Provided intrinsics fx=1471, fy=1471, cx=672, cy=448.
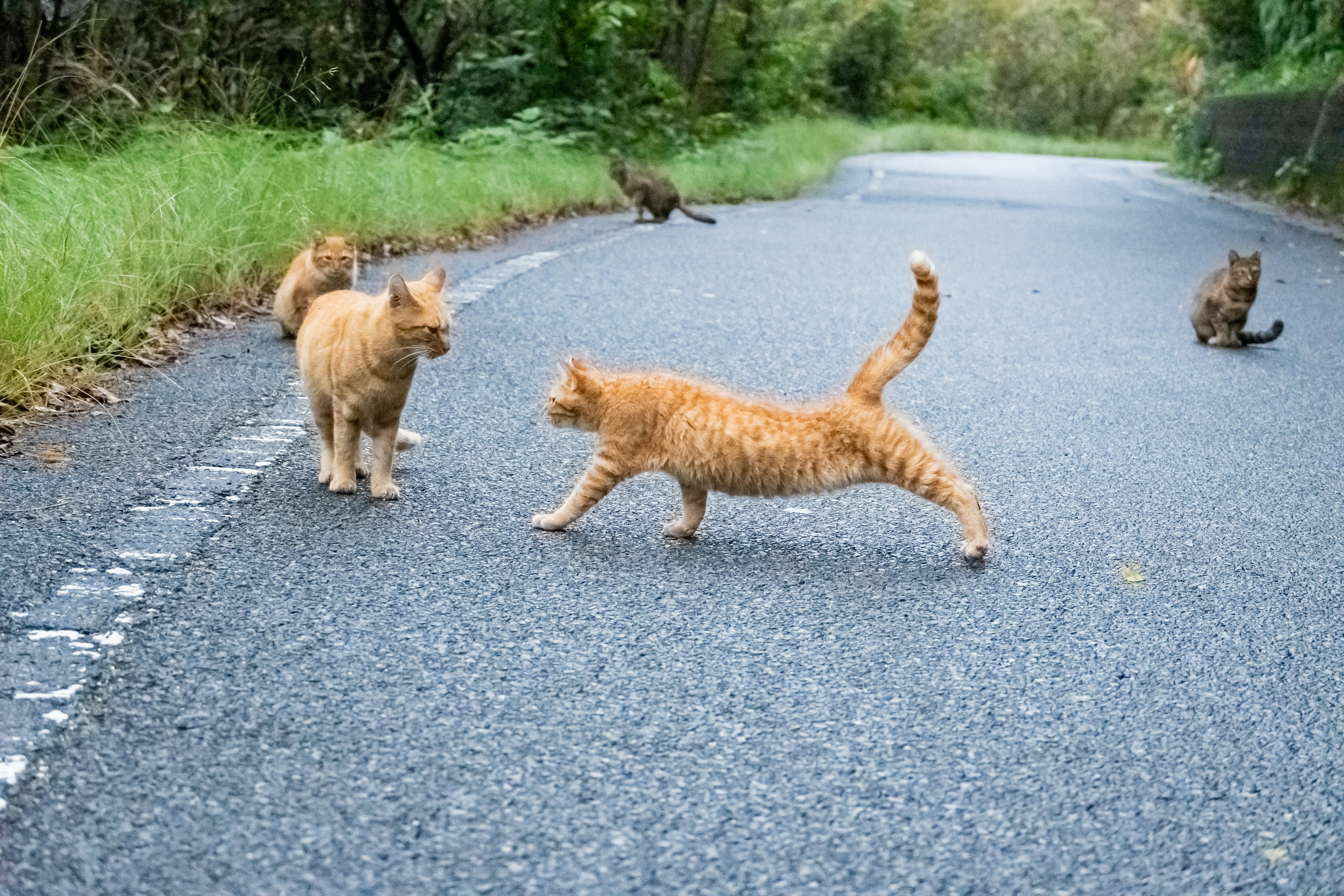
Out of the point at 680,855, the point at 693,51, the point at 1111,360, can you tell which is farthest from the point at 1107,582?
the point at 693,51

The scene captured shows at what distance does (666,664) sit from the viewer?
3.29 meters

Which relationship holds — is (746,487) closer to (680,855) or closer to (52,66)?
(680,855)

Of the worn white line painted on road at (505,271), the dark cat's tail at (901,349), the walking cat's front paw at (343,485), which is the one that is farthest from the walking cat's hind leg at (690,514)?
the worn white line painted on road at (505,271)

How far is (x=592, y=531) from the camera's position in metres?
4.34

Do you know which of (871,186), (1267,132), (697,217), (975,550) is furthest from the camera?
(1267,132)

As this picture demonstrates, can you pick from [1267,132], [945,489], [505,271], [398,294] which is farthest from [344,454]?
[1267,132]

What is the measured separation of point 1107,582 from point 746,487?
3.42 ft

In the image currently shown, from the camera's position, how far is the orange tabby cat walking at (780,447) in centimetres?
418

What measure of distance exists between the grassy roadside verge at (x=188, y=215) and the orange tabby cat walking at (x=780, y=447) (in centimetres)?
229

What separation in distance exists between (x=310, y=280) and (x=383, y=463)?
248 cm

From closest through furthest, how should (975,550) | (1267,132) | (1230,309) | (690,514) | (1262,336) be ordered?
(975,550)
(690,514)
(1230,309)
(1262,336)
(1267,132)

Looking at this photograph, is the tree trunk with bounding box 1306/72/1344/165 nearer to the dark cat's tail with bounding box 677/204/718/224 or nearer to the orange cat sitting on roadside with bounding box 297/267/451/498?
the dark cat's tail with bounding box 677/204/718/224

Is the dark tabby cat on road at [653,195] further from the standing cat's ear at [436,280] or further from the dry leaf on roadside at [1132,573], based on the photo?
the dry leaf on roadside at [1132,573]

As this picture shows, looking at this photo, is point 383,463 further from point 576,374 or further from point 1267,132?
point 1267,132
